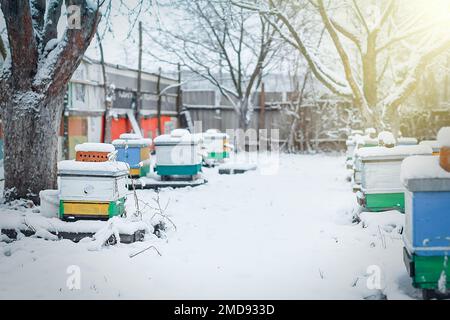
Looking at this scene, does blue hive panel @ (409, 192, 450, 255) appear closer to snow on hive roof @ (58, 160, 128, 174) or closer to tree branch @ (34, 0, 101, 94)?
snow on hive roof @ (58, 160, 128, 174)

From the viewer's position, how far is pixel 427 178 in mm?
3801

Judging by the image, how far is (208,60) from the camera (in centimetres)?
1903

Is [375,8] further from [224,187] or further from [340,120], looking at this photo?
[340,120]

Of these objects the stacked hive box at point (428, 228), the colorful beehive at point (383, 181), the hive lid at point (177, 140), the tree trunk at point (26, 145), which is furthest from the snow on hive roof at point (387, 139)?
the tree trunk at point (26, 145)

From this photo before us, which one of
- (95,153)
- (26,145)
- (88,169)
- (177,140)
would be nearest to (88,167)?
(88,169)

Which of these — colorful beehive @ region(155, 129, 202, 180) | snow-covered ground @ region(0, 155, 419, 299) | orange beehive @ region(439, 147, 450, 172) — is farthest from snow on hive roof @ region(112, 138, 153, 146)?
orange beehive @ region(439, 147, 450, 172)

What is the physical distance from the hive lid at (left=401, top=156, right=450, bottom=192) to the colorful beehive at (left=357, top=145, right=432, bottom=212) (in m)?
2.68

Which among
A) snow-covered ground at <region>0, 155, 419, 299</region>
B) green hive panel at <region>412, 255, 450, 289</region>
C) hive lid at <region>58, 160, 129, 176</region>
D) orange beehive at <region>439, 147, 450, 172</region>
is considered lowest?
snow-covered ground at <region>0, 155, 419, 299</region>

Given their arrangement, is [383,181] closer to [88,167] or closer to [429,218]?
[429,218]

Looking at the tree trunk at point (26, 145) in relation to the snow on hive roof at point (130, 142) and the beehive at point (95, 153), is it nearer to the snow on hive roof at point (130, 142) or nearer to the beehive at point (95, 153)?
the beehive at point (95, 153)

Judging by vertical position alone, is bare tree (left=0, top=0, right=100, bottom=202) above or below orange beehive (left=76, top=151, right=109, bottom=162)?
above

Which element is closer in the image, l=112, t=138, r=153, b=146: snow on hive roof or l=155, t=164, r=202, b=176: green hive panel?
l=112, t=138, r=153, b=146: snow on hive roof

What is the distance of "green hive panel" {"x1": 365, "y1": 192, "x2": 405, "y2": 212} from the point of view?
21.6ft
